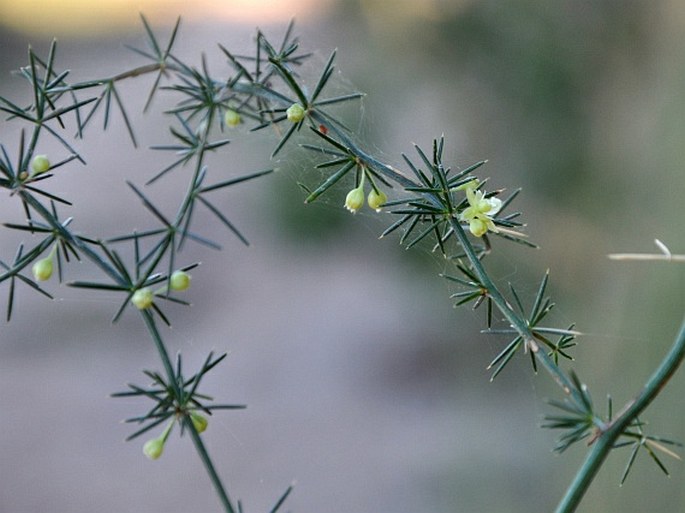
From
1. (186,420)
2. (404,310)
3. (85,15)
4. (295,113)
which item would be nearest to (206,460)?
(186,420)

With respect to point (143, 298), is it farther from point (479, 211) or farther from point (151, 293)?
point (479, 211)

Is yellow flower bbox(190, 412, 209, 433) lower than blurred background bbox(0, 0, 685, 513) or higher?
lower

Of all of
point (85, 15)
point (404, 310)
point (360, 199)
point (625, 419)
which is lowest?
point (625, 419)

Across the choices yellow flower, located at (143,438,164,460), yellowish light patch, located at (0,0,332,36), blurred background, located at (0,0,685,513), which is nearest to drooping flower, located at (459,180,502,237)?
yellow flower, located at (143,438,164,460)

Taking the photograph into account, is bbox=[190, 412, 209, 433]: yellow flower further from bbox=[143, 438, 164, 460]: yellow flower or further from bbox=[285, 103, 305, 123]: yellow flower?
bbox=[285, 103, 305, 123]: yellow flower

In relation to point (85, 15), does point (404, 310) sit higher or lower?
lower

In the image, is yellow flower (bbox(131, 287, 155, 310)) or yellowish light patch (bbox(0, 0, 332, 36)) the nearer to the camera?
yellow flower (bbox(131, 287, 155, 310))
